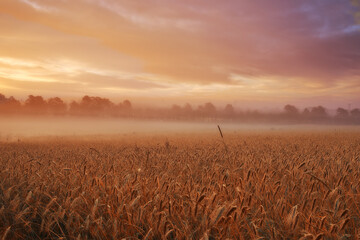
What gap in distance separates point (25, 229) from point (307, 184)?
4392mm

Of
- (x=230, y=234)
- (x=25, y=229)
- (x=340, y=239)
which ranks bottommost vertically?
(x=25, y=229)

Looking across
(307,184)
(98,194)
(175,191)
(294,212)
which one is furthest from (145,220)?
(307,184)

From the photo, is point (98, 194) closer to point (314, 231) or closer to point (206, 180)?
point (206, 180)

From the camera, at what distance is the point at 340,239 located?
2008 mm

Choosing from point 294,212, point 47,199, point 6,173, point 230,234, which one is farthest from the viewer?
point 6,173

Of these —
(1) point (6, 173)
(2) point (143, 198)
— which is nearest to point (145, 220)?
(2) point (143, 198)

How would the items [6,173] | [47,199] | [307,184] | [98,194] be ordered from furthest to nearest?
[6,173], [307,184], [47,199], [98,194]

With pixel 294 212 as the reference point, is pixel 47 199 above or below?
below

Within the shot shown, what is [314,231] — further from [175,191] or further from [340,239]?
[175,191]

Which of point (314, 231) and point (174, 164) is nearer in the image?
point (314, 231)

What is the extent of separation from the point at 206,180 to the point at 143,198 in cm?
166

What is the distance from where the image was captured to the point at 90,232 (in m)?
2.72

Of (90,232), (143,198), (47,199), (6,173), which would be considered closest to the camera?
(90,232)

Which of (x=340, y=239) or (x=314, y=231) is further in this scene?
(x=314, y=231)
